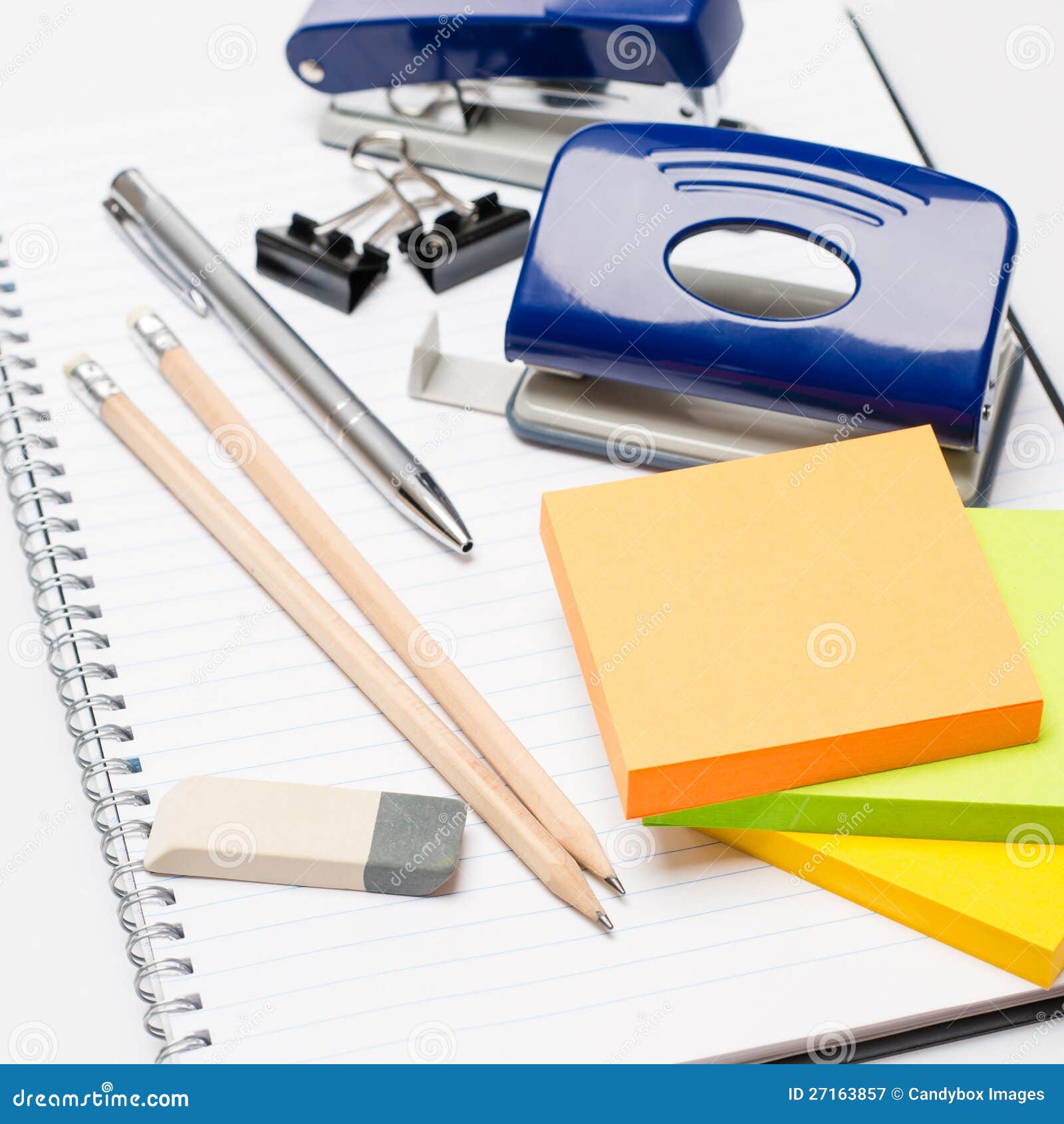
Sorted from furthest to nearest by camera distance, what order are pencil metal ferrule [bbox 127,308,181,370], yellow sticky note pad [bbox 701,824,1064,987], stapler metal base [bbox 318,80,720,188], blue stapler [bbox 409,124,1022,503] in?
stapler metal base [bbox 318,80,720,188], pencil metal ferrule [bbox 127,308,181,370], blue stapler [bbox 409,124,1022,503], yellow sticky note pad [bbox 701,824,1064,987]

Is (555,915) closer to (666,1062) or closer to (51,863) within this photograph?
(666,1062)

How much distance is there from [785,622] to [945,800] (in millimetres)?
115

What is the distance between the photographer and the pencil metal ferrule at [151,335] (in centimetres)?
88

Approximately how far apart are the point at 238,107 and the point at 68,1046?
0.75 m

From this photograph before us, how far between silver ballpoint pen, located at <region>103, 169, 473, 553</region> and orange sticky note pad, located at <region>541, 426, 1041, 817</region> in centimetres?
10

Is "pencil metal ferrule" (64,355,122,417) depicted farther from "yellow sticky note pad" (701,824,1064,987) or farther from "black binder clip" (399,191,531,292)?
"yellow sticky note pad" (701,824,1064,987)

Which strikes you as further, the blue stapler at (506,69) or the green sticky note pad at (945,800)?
the blue stapler at (506,69)

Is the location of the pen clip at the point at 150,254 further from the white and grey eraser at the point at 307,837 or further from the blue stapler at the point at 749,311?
the white and grey eraser at the point at 307,837

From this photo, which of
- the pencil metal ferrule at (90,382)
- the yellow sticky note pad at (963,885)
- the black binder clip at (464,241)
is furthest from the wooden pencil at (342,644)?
the black binder clip at (464,241)

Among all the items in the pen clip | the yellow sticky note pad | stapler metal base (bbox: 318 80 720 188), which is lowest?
the yellow sticky note pad

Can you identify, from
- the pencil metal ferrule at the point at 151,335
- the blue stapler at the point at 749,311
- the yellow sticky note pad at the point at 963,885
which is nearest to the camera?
the yellow sticky note pad at the point at 963,885

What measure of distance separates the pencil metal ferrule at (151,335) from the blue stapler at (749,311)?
0.56ft

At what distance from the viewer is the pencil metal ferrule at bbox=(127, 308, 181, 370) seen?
884 millimetres

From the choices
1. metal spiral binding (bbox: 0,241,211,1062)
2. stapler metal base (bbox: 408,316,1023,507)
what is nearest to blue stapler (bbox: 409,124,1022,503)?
stapler metal base (bbox: 408,316,1023,507)
